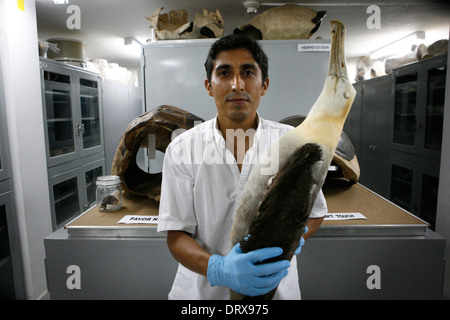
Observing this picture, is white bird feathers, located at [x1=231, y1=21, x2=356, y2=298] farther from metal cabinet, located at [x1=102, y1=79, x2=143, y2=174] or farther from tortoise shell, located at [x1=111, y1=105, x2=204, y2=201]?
metal cabinet, located at [x1=102, y1=79, x2=143, y2=174]

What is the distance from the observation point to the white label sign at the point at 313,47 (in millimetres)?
2090

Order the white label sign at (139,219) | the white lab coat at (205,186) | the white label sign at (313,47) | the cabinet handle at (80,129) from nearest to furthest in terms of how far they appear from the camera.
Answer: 1. the white lab coat at (205,186)
2. the white label sign at (139,219)
3. the white label sign at (313,47)
4. the cabinet handle at (80,129)

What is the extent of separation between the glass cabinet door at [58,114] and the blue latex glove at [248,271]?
8.31 ft

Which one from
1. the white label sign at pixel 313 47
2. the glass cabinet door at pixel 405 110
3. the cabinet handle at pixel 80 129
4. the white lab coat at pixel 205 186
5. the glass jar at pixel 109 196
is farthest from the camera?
the cabinet handle at pixel 80 129

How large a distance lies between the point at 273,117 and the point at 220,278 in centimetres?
164

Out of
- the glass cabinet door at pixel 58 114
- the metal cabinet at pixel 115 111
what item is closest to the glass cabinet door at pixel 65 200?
the glass cabinet door at pixel 58 114

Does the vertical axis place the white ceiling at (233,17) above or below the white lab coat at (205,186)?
above

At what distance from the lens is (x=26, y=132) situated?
211 cm

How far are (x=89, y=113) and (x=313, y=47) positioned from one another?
281 centimetres

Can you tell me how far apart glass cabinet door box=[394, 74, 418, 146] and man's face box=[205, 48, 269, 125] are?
102 inches

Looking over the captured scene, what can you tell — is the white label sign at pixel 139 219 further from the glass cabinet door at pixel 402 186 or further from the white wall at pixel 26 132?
the glass cabinet door at pixel 402 186

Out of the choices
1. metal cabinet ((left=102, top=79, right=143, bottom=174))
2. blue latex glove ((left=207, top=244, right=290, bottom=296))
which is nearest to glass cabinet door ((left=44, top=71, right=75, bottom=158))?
metal cabinet ((left=102, top=79, right=143, bottom=174))

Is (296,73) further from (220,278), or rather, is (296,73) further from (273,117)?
(220,278)

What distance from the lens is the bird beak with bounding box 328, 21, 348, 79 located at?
1.66ft
